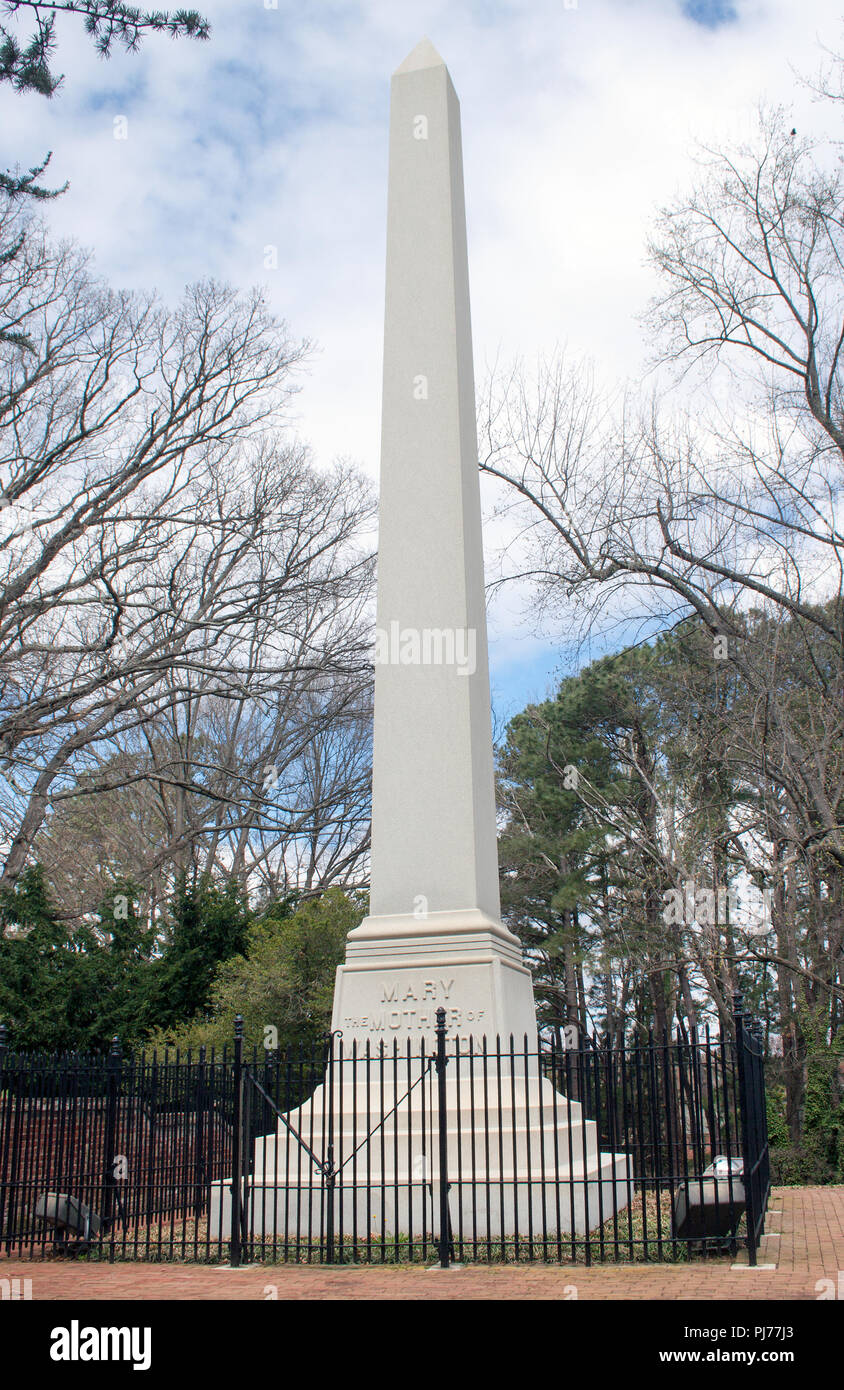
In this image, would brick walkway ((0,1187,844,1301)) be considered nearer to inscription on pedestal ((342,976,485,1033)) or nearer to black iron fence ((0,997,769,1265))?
black iron fence ((0,997,769,1265))

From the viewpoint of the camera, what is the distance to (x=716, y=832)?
25.5m

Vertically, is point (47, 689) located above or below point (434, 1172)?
above

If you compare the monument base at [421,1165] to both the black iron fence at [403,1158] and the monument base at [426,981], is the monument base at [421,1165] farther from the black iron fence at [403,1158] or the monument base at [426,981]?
the monument base at [426,981]

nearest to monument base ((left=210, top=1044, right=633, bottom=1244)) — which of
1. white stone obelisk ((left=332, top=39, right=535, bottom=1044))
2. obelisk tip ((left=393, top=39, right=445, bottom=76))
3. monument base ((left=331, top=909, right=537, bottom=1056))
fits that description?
monument base ((left=331, top=909, right=537, bottom=1056))

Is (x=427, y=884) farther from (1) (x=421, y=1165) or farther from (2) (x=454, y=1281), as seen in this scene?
(2) (x=454, y=1281)

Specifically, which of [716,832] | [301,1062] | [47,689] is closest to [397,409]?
[301,1062]

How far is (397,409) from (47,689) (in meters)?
12.5

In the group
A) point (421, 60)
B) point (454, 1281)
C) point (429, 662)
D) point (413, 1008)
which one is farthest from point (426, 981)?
point (421, 60)

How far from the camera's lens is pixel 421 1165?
9.62 meters

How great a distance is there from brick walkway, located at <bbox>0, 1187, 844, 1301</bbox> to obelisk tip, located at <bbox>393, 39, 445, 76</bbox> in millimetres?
13542

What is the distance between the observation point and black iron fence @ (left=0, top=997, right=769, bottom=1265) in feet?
29.1

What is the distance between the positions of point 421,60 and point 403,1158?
1295 cm

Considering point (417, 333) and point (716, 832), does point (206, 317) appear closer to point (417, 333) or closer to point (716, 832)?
point (417, 333)

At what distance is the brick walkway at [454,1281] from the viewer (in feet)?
23.6
